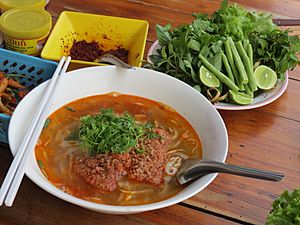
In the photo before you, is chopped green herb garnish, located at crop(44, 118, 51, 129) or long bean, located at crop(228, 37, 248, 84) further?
long bean, located at crop(228, 37, 248, 84)

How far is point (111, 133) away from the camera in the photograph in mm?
1167

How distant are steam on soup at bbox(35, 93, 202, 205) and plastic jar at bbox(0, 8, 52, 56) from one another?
0.36m

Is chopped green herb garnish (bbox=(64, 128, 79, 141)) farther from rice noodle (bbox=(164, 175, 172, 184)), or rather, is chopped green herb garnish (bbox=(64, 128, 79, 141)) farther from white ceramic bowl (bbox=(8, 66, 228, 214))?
rice noodle (bbox=(164, 175, 172, 184))

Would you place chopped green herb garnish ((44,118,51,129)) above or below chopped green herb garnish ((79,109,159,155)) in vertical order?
below

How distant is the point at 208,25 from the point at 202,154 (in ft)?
1.91

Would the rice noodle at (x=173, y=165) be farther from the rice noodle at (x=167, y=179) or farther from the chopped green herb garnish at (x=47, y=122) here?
the chopped green herb garnish at (x=47, y=122)

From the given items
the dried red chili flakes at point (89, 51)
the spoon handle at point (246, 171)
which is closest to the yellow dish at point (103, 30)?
the dried red chili flakes at point (89, 51)

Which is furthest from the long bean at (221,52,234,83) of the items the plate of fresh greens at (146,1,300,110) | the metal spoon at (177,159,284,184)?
the metal spoon at (177,159,284,184)

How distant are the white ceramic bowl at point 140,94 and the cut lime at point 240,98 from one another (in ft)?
0.51

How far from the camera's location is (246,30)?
1672 mm

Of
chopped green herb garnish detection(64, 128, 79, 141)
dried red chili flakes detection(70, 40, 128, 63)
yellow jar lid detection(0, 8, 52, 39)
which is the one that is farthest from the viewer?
dried red chili flakes detection(70, 40, 128, 63)

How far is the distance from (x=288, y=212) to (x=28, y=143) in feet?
2.01

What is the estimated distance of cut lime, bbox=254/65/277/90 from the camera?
152 centimetres

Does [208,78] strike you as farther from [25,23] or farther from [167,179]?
[25,23]
